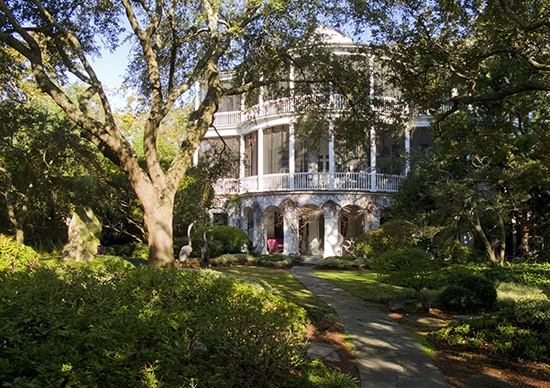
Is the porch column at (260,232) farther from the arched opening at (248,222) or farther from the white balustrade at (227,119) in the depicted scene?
the white balustrade at (227,119)

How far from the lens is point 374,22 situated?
9797 millimetres

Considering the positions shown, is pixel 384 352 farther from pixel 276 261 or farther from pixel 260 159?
pixel 260 159

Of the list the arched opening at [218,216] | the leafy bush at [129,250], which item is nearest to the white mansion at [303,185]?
the arched opening at [218,216]

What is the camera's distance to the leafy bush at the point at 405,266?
9.52 metres

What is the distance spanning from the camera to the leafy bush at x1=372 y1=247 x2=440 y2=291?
952 centimetres

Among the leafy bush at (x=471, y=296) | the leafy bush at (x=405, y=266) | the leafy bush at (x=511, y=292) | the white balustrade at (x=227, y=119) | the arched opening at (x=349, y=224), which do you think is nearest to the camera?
the leafy bush at (x=471, y=296)

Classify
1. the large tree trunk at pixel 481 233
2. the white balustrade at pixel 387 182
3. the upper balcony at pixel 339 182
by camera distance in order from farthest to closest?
the white balustrade at pixel 387 182 < the upper balcony at pixel 339 182 < the large tree trunk at pixel 481 233

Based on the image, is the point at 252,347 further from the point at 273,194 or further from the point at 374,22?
the point at 273,194

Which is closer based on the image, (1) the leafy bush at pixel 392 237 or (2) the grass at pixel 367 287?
(2) the grass at pixel 367 287

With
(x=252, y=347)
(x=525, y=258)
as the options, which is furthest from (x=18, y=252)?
(x=525, y=258)

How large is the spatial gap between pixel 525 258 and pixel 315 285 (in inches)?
323

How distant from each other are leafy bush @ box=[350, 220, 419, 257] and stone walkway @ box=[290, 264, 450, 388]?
5066mm

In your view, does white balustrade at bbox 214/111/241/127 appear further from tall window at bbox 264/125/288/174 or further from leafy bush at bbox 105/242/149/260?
leafy bush at bbox 105/242/149/260

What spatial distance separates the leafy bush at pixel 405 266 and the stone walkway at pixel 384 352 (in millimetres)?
971
